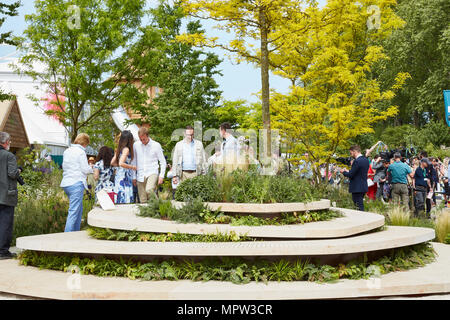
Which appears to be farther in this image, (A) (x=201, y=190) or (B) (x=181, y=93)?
(B) (x=181, y=93)

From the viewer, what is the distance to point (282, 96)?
13.1m

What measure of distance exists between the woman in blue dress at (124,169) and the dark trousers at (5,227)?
228cm

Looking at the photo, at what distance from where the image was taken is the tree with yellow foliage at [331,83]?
12.7 m

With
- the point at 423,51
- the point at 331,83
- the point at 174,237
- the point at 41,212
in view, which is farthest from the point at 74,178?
the point at 423,51

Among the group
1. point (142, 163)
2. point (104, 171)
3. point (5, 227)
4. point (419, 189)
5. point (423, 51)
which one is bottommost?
point (5, 227)

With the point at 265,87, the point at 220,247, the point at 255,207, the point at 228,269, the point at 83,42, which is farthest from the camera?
the point at 83,42

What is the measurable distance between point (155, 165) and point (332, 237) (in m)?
4.18

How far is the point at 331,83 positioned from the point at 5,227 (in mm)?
10185

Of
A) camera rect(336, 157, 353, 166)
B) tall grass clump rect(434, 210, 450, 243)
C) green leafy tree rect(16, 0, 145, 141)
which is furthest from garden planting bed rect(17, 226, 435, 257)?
green leafy tree rect(16, 0, 145, 141)

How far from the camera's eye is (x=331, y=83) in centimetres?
1321

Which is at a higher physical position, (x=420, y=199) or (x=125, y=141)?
(x=125, y=141)

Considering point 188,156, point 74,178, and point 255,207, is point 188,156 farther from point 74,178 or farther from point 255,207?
point 255,207

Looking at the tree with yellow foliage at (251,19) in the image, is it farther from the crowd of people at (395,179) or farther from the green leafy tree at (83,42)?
the green leafy tree at (83,42)

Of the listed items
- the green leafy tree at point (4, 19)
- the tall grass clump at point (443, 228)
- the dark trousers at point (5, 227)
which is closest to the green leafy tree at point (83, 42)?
the green leafy tree at point (4, 19)
